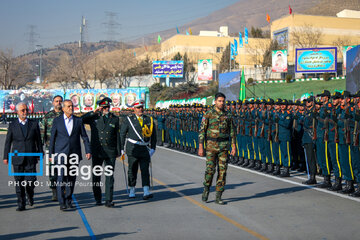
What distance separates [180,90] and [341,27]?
101 feet

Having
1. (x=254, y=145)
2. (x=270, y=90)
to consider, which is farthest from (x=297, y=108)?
(x=270, y=90)

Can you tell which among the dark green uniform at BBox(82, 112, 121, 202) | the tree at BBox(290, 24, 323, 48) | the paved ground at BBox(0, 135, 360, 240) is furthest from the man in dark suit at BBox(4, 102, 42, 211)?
the tree at BBox(290, 24, 323, 48)

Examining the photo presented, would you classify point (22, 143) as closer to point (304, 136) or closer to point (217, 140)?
point (217, 140)

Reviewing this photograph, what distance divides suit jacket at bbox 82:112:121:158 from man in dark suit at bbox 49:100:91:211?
222 millimetres

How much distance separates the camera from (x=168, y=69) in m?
76.0

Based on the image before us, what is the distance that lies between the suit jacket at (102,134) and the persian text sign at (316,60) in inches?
1781

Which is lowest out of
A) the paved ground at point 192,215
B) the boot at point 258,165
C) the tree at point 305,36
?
the boot at point 258,165

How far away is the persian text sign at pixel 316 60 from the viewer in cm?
5155

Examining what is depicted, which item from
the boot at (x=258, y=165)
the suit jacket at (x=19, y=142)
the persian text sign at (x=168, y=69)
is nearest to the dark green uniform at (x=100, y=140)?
the suit jacket at (x=19, y=142)

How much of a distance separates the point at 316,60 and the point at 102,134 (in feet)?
151

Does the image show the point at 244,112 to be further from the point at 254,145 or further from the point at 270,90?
the point at 270,90

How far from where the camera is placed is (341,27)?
80500 millimetres

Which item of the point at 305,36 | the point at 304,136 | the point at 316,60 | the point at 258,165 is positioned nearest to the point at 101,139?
the point at 304,136

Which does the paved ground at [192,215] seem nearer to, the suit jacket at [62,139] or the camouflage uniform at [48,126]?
the camouflage uniform at [48,126]
